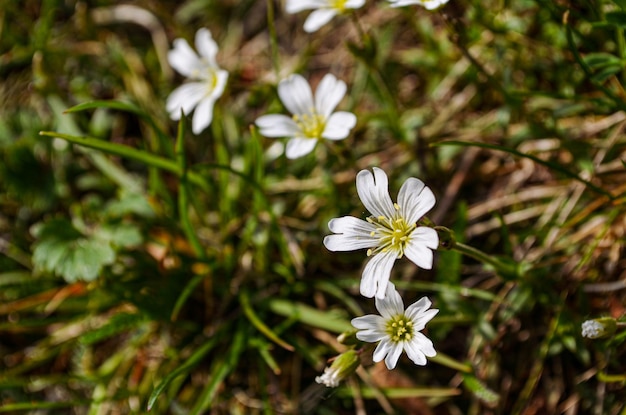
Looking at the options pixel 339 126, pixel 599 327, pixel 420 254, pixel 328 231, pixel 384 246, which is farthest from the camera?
pixel 328 231

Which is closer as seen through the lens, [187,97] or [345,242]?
[345,242]

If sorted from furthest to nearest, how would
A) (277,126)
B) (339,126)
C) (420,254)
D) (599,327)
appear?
(277,126), (339,126), (599,327), (420,254)

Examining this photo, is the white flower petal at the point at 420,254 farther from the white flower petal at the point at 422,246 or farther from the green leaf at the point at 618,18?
the green leaf at the point at 618,18

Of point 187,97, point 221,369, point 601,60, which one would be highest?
point 601,60

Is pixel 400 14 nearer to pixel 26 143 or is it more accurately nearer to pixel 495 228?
pixel 495 228

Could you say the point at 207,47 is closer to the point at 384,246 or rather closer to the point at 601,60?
the point at 384,246

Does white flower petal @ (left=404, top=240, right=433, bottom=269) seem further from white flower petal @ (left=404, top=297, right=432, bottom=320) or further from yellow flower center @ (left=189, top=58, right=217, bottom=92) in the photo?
yellow flower center @ (left=189, top=58, right=217, bottom=92)

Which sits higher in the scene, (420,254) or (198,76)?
(420,254)

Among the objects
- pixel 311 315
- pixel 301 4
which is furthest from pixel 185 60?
pixel 311 315

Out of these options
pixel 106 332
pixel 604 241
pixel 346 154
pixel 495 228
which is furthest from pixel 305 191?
pixel 604 241
